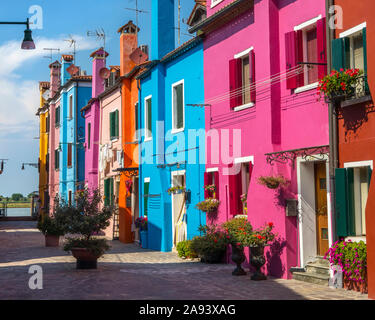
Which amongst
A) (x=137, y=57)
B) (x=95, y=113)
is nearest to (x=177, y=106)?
(x=137, y=57)

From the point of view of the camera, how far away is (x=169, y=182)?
19.7 meters

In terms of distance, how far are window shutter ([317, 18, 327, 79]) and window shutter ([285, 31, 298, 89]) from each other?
0.89 meters

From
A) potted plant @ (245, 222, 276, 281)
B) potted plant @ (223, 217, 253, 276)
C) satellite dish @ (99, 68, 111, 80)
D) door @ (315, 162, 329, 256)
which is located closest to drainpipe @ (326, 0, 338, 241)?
door @ (315, 162, 329, 256)

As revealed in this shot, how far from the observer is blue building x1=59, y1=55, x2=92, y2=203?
34.2 m

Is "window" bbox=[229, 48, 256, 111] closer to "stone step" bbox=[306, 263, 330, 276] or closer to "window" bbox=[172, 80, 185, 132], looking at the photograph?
"window" bbox=[172, 80, 185, 132]

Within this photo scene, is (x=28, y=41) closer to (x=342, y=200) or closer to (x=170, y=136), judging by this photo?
(x=170, y=136)

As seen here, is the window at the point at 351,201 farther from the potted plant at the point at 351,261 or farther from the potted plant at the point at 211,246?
the potted plant at the point at 211,246

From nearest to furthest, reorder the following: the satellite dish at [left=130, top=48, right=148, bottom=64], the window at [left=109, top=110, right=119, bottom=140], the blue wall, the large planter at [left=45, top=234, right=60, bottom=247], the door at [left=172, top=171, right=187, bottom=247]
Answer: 1. the blue wall
2. the door at [left=172, top=171, right=187, bottom=247]
3. the large planter at [left=45, top=234, right=60, bottom=247]
4. the satellite dish at [left=130, top=48, right=148, bottom=64]
5. the window at [left=109, top=110, right=119, bottom=140]

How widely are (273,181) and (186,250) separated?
5292 millimetres

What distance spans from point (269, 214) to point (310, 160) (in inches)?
68.4

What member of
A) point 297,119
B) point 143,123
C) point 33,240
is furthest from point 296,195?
point 33,240

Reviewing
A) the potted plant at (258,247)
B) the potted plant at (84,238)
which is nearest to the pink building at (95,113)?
the potted plant at (84,238)

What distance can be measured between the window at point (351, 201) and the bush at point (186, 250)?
6455 millimetres

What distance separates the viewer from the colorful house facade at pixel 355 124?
10.1 meters
